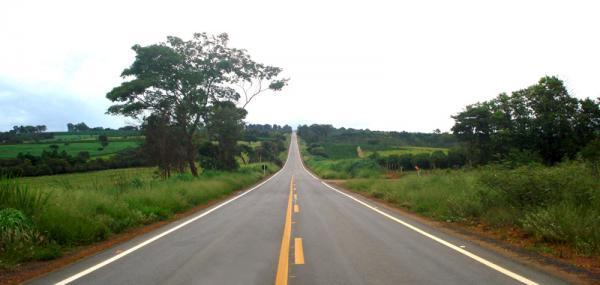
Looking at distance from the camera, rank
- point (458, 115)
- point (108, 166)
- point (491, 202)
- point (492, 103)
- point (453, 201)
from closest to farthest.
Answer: point (491, 202) < point (453, 201) < point (108, 166) < point (492, 103) < point (458, 115)

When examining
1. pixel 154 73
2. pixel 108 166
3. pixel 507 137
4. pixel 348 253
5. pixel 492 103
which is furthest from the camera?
pixel 492 103

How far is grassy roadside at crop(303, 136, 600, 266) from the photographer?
28.7 feet

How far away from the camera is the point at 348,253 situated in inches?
326

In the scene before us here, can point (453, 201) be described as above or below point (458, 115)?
→ below

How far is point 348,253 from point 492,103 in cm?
5994

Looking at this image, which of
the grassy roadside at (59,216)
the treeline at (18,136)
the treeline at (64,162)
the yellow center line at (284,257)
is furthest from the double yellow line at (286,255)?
the treeline at (18,136)

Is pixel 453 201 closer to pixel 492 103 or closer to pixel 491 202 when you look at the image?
pixel 491 202

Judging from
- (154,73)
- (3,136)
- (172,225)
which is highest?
(154,73)

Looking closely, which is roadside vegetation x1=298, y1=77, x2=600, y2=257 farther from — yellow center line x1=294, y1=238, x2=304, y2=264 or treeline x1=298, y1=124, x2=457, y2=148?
treeline x1=298, y1=124, x2=457, y2=148

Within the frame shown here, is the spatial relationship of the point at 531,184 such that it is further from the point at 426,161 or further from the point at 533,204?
the point at 426,161

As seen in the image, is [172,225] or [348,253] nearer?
[348,253]

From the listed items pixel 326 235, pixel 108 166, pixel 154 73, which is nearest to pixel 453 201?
pixel 326 235

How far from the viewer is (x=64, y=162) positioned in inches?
1241

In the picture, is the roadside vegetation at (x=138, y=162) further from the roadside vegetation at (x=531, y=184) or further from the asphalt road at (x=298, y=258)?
the roadside vegetation at (x=531, y=184)
